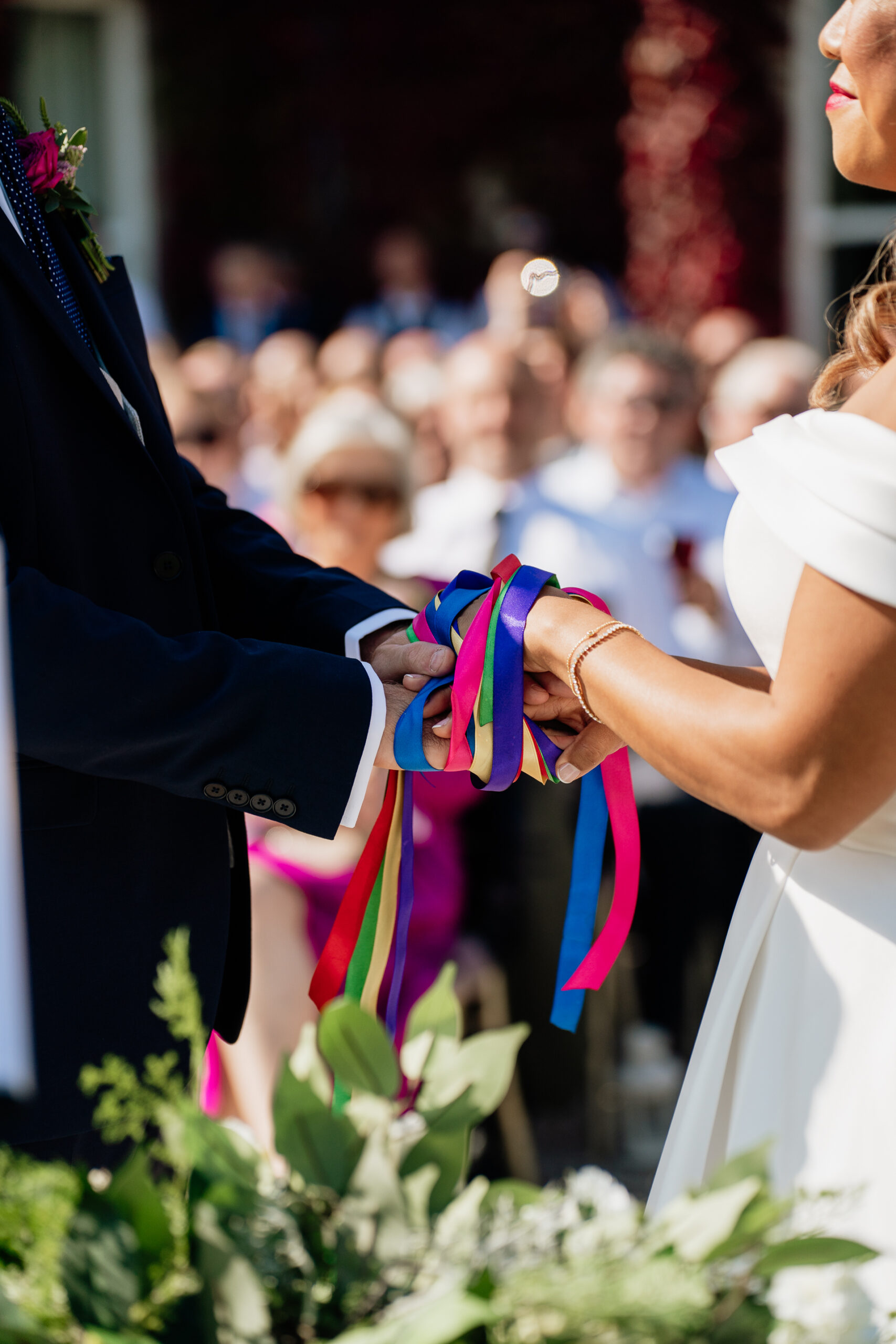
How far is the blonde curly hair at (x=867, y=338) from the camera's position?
1.95 metres

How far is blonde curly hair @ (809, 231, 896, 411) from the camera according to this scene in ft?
6.39

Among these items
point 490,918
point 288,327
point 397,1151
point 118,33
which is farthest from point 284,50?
point 397,1151

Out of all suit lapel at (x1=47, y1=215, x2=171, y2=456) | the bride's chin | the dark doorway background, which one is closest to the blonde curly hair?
the bride's chin

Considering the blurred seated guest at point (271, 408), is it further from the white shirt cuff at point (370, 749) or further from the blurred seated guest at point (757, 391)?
the white shirt cuff at point (370, 749)

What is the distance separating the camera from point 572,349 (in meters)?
8.12

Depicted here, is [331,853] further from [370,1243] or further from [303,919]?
[370,1243]

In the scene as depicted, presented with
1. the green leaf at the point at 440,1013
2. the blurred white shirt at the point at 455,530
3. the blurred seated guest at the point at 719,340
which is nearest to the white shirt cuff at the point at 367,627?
Answer: the green leaf at the point at 440,1013

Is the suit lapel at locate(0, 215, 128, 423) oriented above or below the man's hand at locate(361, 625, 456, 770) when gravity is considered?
above

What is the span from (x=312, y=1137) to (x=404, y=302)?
1055 cm

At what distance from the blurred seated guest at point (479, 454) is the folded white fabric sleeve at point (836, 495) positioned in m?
3.19

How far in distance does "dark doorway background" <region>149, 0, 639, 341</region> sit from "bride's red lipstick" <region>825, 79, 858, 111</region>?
969cm

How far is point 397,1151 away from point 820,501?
0.82 meters

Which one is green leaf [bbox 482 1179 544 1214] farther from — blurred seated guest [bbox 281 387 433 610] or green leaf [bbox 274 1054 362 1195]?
blurred seated guest [bbox 281 387 433 610]

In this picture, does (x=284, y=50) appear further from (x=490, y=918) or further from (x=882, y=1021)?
(x=882, y=1021)
